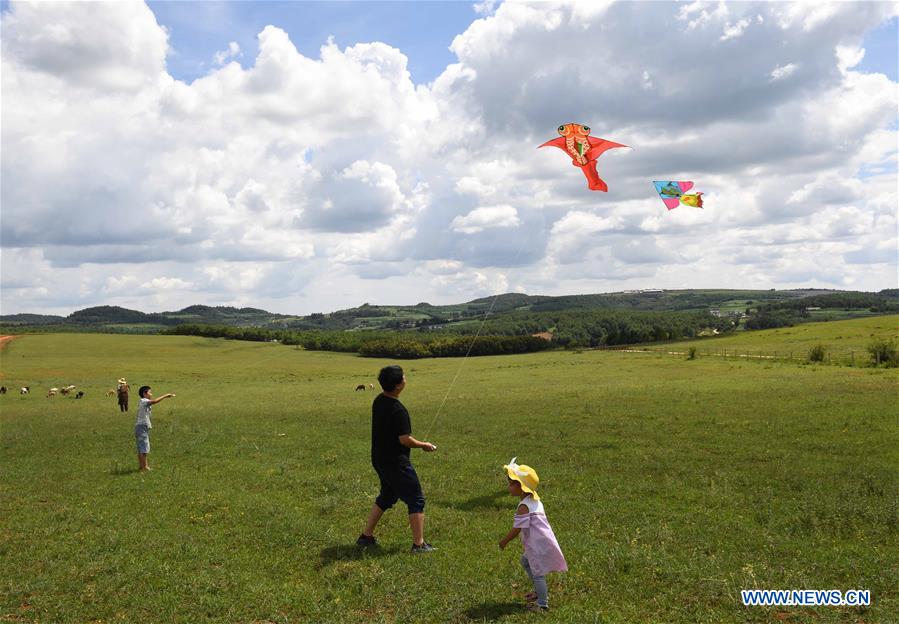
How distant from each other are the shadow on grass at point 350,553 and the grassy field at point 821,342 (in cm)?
5876

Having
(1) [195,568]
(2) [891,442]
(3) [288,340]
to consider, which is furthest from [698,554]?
(3) [288,340]

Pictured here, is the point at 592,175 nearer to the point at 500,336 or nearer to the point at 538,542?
the point at 538,542

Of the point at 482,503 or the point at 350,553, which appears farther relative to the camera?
the point at 482,503

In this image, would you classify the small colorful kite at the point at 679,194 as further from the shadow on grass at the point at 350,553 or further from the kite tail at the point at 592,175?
the shadow on grass at the point at 350,553

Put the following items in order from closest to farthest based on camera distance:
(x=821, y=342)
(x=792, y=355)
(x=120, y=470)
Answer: (x=120, y=470)
(x=792, y=355)
(x=821, y=342)

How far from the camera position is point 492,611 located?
26.9ft

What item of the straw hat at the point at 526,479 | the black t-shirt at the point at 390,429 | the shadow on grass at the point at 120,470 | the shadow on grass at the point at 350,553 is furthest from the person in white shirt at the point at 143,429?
the straw hat at the point at 526,479

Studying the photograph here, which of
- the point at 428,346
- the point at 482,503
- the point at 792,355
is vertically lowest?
the point at 792,355

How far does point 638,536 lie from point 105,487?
1338 centimetres

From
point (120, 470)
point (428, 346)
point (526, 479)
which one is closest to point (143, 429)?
point (120, 470)

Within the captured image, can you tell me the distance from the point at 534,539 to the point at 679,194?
12.5 m

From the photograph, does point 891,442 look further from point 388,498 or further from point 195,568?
point 195,568

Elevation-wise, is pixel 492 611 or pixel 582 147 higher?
pixel 582 147

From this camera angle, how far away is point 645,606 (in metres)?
8.37
